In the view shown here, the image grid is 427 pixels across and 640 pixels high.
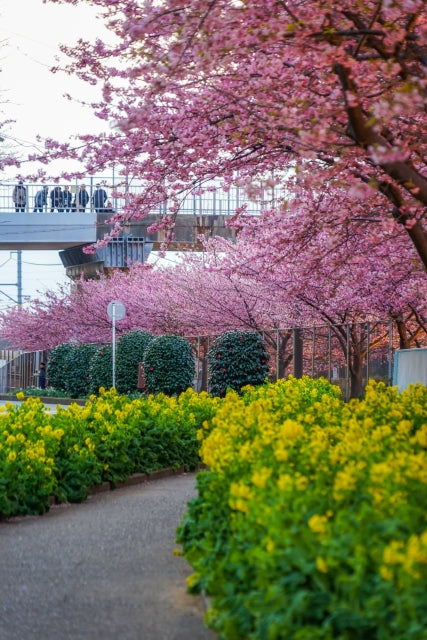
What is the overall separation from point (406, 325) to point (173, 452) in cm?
1365

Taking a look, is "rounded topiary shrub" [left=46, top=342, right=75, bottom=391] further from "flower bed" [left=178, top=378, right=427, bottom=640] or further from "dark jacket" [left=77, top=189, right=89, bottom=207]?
"flower bed" [left=178, top=378, right=427, bottom=640]

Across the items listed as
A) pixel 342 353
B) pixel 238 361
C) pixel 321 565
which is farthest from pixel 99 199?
pixel 321 565

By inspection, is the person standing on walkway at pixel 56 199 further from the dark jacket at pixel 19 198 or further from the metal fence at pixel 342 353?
the metal fence at pixel 342 353

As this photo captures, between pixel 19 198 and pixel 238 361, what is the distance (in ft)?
69.1

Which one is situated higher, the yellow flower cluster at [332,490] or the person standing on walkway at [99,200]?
the person standing on walkway at [99,200]

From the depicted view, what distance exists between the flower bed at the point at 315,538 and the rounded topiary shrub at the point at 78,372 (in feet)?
91.0

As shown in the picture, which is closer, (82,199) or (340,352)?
(340,352)

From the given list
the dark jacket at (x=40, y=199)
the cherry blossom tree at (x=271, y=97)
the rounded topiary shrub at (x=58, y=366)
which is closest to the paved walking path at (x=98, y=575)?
the cherry blossom tree at (x=271, y=97)

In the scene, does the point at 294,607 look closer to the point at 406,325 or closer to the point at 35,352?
the point at 406,325

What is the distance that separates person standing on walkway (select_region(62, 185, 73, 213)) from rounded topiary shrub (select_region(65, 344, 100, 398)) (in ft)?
35.3

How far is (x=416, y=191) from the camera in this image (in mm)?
8211

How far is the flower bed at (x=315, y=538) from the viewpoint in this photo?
3.87 metres

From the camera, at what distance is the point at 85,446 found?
37.1ft

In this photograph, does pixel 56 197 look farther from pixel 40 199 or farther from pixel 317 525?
pixel 317 525
